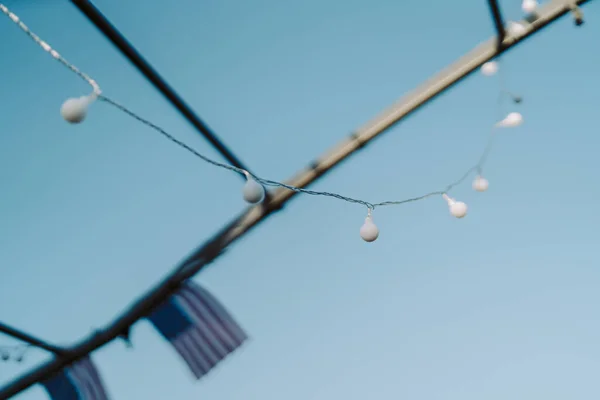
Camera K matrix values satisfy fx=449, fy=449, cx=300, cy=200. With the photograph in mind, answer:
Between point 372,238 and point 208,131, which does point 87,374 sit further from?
point 372,238

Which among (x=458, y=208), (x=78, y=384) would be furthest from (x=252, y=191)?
(x=78, y=384)

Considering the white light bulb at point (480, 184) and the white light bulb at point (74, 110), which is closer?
the white light bulb at point (74, 110)

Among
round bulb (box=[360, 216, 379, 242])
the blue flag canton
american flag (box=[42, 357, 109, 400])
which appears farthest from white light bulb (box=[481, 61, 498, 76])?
american flag (box=[42, 357, 109, 400])

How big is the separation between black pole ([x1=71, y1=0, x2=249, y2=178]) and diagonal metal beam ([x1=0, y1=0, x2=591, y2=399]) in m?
0.51

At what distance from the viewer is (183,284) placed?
13.4 feet

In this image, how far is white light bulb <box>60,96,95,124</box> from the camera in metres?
2.20

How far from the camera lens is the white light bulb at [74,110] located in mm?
2203

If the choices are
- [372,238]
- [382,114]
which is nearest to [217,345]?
[372,238]

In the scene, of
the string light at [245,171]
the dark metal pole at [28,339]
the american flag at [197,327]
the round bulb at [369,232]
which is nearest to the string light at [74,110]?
the string light at [245,171]

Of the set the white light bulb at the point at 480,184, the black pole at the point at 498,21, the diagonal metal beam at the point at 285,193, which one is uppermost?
the black pole at the point at 498,21

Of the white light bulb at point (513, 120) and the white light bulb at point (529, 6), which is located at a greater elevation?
the white light bulb at point (529, 6)

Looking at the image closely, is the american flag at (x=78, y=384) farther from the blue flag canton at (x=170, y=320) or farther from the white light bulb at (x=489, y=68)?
the white light bulb at (x=489, y=68)

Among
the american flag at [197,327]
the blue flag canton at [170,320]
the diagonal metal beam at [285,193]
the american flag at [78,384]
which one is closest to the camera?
the diagonal metal beam at [285,193]

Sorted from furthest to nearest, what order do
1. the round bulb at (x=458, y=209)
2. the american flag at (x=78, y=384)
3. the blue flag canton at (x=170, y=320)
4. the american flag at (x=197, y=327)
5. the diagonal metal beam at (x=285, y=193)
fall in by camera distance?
1. the american flag at (x=78, y=384)
2. the blue flag canton at (x=170, y=320)
3. the american flag at (x=197, y=327)
4. the round bulb at (x=458, y=209)
5. the diagonal metal beam at (x=285, y=193)
